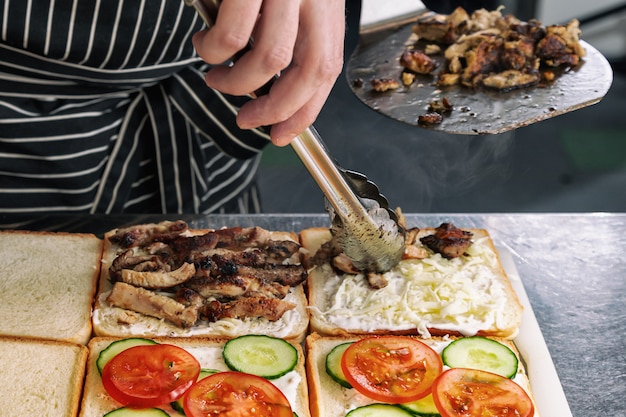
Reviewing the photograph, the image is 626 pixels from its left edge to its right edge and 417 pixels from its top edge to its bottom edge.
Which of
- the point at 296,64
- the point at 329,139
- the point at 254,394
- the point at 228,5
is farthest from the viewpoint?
the point at 329,139

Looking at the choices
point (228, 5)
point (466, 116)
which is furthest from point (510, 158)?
point (228, 5)

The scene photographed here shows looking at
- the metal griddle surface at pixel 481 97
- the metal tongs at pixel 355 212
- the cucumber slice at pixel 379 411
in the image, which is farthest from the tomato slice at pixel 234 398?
the metal griddle surface at pixel 481 97

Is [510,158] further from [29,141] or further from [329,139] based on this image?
[29,141]

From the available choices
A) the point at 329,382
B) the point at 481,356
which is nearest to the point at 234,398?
the point at 329,382

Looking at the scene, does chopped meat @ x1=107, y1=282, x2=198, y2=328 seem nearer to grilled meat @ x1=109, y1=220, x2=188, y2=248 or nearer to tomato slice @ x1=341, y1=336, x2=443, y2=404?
grilled meat @ x1=109, y1=220, x2=188, y2=248

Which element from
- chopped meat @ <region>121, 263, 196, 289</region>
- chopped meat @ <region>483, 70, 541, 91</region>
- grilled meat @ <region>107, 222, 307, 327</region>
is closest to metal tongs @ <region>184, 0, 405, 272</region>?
grilled meat @ <region>107, 222, 307, 327</region>

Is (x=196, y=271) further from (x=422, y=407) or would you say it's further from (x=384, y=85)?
(x=384, y=85)

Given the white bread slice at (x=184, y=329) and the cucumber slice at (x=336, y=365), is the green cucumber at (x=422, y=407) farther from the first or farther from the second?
the white bread slice at (x=184, y=329)
